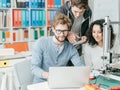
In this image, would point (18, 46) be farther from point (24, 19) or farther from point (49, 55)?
point (49, 55)

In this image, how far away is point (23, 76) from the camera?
2676mm

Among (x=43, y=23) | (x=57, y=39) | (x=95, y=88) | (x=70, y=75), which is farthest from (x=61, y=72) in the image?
(x=43, y=23)

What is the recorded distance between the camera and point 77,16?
334 cm

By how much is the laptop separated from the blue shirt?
0.49 metres

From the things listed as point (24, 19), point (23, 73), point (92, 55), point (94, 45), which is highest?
point (24, 19)

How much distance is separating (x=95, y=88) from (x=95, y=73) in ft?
1.60

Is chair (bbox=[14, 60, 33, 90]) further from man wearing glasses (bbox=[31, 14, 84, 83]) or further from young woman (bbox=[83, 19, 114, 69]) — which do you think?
young woman (bbox=[83, 19, 114, 69])

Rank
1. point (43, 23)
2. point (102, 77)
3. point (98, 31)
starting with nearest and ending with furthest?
point (102, 77), point (98, 31), point (43, 23)

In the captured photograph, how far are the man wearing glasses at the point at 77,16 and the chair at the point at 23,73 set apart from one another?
1.47ft

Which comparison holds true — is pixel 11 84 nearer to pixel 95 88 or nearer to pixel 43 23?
pixel 95 88

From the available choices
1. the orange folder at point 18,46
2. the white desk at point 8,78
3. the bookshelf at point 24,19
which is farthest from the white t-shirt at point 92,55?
the bookshelf at point 24,19

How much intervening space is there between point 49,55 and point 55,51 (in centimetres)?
7

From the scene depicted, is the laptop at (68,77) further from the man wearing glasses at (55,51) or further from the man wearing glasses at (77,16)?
the man wearing glasses at (77,16)

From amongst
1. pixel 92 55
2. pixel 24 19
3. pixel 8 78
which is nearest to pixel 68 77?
pixel 92 55
